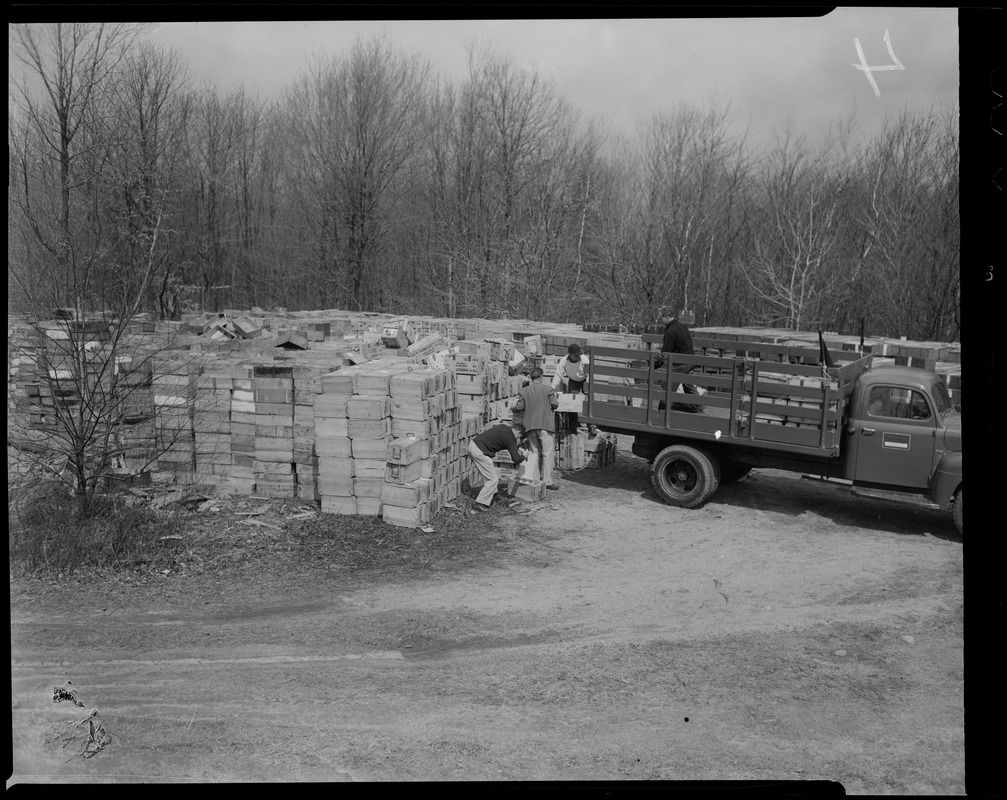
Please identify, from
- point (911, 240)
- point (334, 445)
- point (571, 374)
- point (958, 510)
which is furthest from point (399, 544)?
point (911, 240)

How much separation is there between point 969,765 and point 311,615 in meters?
5.56

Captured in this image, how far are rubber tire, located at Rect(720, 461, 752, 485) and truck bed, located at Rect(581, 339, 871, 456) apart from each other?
81 centimetres

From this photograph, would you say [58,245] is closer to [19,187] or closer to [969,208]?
[19,187]

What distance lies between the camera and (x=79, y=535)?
8.84m

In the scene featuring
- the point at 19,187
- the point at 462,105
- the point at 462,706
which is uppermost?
the point at 462,105

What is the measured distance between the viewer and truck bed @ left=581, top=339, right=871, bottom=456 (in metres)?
10.3

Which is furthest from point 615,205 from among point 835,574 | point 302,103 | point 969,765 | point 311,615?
point 969,765

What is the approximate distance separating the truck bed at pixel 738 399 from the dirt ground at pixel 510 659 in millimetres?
1296

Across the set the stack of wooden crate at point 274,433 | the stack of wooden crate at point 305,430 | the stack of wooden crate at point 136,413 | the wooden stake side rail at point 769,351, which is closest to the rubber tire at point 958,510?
the wooden stake side rail at point 769,351

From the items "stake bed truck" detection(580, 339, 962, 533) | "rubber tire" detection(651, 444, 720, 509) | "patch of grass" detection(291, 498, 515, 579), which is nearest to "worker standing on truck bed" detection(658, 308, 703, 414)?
"stake bed truck" detection(580, 339, 962, 533)

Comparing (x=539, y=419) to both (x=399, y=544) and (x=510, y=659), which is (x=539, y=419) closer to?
(x=399, y=544)

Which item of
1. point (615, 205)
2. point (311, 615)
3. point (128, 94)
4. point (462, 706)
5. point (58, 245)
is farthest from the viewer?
point (615, 205)

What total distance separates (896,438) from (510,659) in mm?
5843

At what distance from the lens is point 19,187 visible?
887 centimetres
